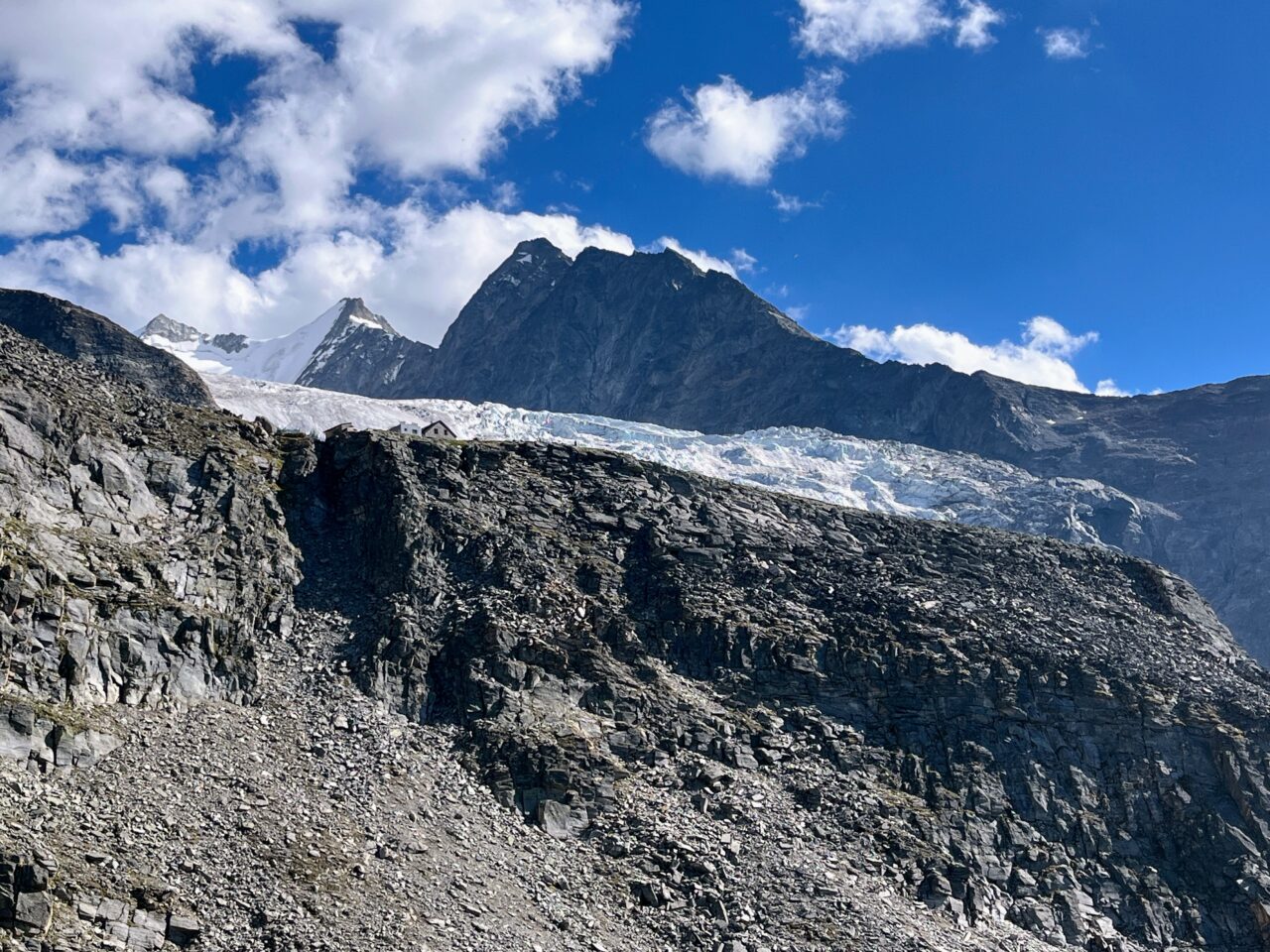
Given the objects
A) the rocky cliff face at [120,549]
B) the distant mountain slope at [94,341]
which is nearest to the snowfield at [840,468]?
the distant mountain slope at [94,341]

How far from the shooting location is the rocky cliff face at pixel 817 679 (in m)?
73.6

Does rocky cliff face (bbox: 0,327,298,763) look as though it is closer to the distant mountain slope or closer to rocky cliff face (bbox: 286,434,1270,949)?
rocky cliff face (bbox: 286,434,1270,949)

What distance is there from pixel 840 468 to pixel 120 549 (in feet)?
435

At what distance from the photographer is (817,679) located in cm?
8588

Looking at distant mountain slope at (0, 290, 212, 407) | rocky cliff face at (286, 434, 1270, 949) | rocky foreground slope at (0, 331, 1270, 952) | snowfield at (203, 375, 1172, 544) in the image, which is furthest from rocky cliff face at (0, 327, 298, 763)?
snowfield at (203, 375, 1172, 544)

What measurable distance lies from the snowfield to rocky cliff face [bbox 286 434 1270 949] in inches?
2505

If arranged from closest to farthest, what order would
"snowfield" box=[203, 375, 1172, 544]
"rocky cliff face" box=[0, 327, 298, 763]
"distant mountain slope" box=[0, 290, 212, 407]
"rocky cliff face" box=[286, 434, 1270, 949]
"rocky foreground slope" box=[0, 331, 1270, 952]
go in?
"rocky foreground slope" box=[0, 331, 1270, 952] → "rocky cliff face" box=[0, 327, 298, 763] → "rocky cliff face" box=[286, 434, 1270, 949] → "distant mountain slope" box=[0, 290, 212, 407] → "snowfield" box=[203, 375, 1172, 544]

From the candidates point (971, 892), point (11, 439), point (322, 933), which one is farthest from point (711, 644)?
point (11, 439)

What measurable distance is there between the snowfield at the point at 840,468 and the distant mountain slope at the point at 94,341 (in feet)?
62.1

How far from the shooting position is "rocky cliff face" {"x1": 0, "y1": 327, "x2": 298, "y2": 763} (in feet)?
202

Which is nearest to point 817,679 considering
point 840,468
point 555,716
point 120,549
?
point 555,716

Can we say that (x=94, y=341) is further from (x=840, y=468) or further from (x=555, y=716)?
(x=840, y=468)

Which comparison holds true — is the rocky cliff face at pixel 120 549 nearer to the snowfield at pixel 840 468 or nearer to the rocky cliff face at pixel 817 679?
the rocky cliff face at pixel 817 679

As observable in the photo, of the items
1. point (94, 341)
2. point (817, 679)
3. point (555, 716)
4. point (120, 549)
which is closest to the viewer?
point (120, 549)
